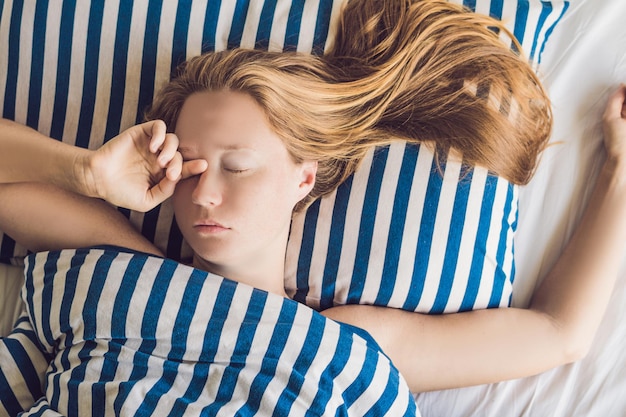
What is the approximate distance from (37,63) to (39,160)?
0.31 m

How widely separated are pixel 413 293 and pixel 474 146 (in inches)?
12.1

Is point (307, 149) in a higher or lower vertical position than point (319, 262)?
higher

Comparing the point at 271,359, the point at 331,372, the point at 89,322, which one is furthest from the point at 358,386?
the point at 89,322

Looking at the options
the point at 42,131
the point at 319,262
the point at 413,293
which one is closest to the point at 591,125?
the point at 413,293

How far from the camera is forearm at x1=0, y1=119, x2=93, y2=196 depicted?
4.01 ft

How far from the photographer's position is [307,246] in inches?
56.1

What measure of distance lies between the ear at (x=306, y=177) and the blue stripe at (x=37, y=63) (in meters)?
0.58

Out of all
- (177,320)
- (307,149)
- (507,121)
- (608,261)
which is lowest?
(177,320)

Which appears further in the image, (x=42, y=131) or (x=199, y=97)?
(x=42, y=131)

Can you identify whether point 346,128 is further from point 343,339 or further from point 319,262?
point 343,339

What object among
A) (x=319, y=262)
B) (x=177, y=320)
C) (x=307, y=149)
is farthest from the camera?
(x=319, y=262)

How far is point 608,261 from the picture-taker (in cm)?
135

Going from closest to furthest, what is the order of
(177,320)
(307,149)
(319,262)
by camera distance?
1. (177,320)
2. (307,149)
3. (319,262)

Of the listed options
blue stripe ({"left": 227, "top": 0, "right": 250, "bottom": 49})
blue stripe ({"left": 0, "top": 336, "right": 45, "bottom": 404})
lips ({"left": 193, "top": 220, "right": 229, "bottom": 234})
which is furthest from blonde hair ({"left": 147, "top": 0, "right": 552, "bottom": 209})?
blue stripe ({"left": 0, "top": 336, "right": 45, "bottom": 404})
